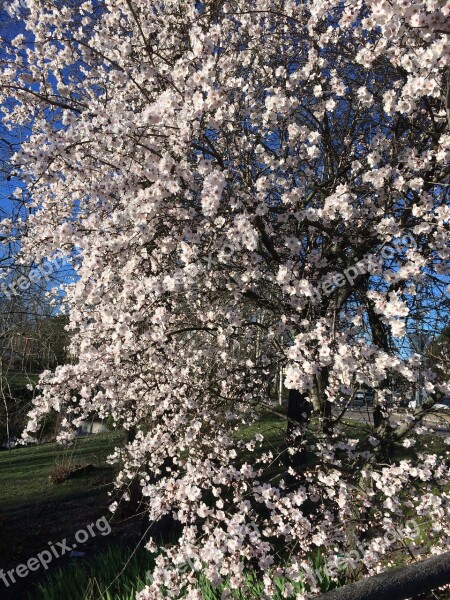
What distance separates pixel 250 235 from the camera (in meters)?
2.87

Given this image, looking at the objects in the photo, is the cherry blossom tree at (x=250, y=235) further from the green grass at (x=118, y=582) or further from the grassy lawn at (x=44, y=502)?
the grassy lawn at (x=44, y=502)

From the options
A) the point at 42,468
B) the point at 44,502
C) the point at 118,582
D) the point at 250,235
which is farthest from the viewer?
the point at 42,468

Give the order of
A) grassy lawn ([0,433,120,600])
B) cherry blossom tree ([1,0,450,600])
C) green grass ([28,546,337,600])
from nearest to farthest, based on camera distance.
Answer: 1. cherry blossom tree ([1,0,450,600])
2. green grass ([28,546,337,600])
3. grassy lawn ([0,433,120,600])

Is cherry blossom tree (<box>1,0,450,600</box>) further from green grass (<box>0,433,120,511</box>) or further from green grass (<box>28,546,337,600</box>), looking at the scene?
green grass (<box>0,433,120,511</box>)

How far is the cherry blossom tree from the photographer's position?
306 centimetres

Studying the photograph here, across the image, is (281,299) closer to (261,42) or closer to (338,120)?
(338,120)

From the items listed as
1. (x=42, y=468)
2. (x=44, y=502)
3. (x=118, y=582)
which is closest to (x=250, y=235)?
(x=118, y=582)

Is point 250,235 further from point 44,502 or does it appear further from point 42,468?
point 42,468

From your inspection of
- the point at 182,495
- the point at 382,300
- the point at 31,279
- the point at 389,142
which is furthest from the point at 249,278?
the point at 31,279

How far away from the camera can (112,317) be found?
3543 mm

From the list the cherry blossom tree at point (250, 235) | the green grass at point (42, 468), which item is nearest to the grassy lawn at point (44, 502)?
the green grass at point (42, 468)

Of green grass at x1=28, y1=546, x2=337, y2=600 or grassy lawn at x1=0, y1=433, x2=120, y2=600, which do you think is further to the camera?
grassy lawn at x1=0, y1=433, x2=120, y2=600

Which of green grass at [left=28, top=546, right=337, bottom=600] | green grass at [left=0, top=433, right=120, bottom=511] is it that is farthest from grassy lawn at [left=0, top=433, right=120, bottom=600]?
green grass at [left=28, top=546, right=337, bottom=600]

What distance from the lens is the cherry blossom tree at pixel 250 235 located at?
120 inches
